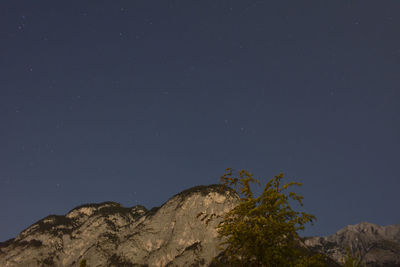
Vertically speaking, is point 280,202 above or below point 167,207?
below

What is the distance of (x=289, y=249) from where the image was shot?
17.9m

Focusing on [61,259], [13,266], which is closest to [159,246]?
[61,259]

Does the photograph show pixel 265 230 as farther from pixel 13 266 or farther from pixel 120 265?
pixel 13 266

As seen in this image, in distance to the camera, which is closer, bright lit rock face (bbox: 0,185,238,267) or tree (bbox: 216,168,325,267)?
tree (bbox: 216,168,325,267)

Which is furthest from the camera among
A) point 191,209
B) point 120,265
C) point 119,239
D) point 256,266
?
point 119,239

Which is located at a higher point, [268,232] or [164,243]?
[164,243]

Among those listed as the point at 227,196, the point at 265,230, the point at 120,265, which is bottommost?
the point at 265,230

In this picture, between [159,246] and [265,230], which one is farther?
[159,246]

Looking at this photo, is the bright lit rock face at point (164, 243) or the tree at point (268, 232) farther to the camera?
the bright lit rock face at point (164, 243)

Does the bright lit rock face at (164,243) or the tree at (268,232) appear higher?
the bright lit rock face at (164,243)

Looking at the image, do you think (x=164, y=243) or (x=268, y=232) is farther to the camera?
(x=164, y=243)

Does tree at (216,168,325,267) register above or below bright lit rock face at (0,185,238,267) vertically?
below

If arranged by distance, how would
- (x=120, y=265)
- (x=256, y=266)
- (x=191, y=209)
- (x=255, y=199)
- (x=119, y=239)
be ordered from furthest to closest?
1. (x=119, y=239)
2. (x=191, y=209)
3. (x=120, y=265)
4. (x=255, y=199)
5. (x=256, y=266)

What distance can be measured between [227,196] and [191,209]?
73.6 feet
